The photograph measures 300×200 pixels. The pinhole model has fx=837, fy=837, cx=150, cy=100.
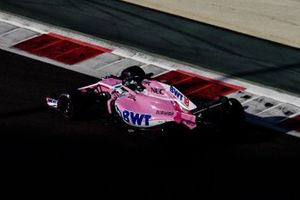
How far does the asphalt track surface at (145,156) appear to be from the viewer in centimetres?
1630

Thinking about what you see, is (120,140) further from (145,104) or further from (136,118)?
(145,104)

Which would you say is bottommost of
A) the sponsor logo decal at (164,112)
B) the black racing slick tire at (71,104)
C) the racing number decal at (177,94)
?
the black racing slick tire at (71,104)

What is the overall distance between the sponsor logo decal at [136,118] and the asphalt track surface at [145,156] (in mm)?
321

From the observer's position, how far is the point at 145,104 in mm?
18297

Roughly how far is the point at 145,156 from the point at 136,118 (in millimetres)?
1117

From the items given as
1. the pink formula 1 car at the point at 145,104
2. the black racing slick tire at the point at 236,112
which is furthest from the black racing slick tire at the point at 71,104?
the black racing slick tire at the point at 236,112

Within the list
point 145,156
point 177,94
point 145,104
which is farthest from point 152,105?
point 145,156

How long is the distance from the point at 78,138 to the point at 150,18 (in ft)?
28.4

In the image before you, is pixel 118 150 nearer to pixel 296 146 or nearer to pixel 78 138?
pixel 78 138

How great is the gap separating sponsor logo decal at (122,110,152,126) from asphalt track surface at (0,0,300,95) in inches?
191

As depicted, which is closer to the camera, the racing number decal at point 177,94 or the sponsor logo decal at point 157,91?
the racing number decal at point 177,94

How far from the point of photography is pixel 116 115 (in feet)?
61.1

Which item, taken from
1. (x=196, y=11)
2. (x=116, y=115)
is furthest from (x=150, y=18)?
(x=116, y=115)

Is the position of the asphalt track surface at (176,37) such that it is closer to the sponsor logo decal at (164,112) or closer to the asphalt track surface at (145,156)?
the asphalt track surface at (145,156)
